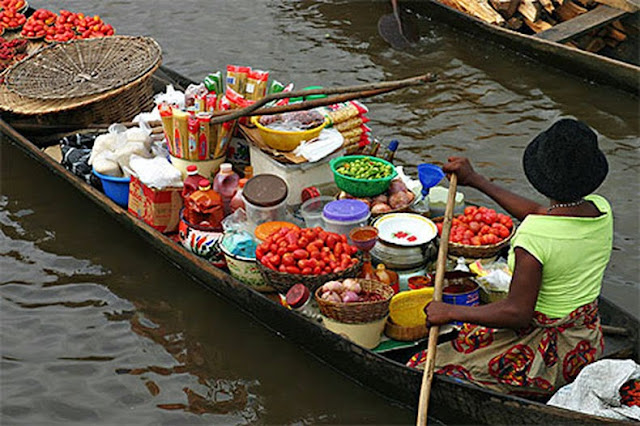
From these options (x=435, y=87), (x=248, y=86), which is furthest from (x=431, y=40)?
(x=248, y=86)

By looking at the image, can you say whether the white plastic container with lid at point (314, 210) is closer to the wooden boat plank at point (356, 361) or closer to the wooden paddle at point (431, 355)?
the wooden boat plank at point (356, 361)

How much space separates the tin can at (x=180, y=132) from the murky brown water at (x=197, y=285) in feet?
2.74

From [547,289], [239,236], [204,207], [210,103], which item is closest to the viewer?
[547,289]

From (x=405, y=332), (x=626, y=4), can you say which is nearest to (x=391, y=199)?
(x=405, y=332)

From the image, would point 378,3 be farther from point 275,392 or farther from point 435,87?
point 275,392

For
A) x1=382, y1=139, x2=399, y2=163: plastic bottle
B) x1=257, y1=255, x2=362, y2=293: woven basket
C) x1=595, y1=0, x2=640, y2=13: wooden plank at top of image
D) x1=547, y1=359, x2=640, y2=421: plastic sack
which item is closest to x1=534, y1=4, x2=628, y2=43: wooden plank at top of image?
x1=595, y1=0, x2=640, y2=13: wooden plank at top of image

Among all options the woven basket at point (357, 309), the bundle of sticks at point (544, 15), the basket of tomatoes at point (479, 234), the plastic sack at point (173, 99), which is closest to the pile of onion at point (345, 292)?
the woven basket at point (357, 309)

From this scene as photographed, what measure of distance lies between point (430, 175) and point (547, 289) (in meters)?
1.65

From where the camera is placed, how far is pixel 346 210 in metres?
4.94

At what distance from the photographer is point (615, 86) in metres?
8.29

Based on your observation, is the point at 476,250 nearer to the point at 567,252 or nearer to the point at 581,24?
the point at 567,252

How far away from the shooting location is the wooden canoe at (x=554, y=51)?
8172mm

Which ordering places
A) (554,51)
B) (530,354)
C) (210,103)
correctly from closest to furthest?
(530,354), (210,103), (554,51)

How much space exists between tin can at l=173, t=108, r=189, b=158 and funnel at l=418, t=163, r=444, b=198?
1.52m
